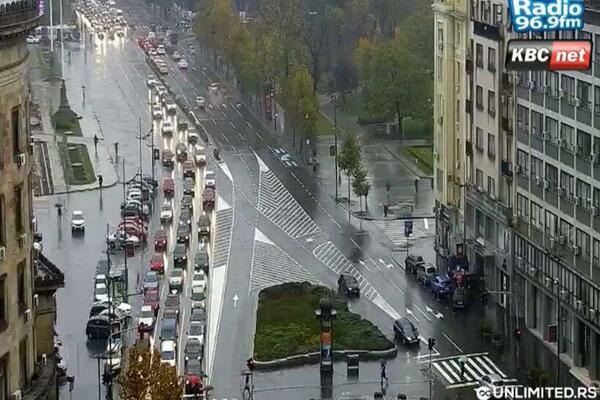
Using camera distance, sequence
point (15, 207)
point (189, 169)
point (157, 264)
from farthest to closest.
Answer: point (189, 169), point (157, 264), point (15, 207)

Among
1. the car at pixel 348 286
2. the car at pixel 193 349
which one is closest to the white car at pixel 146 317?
the car at pixel 193 349

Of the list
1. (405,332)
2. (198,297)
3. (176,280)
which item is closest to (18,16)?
(405,332)

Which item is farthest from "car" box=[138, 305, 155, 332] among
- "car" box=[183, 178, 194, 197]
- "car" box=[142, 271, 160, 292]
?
"car" box=[183, 178, 194, 197]

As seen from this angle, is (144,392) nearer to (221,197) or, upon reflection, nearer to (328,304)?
(328,304)

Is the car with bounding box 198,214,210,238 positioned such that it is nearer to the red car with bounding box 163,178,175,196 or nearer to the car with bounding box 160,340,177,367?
the red car with bounding box 163,178,175,196

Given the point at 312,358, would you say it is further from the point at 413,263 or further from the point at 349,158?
the point at 349,158

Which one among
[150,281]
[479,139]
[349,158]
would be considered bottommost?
[150,281]

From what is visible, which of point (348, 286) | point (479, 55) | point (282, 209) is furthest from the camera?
point (282, 209)
